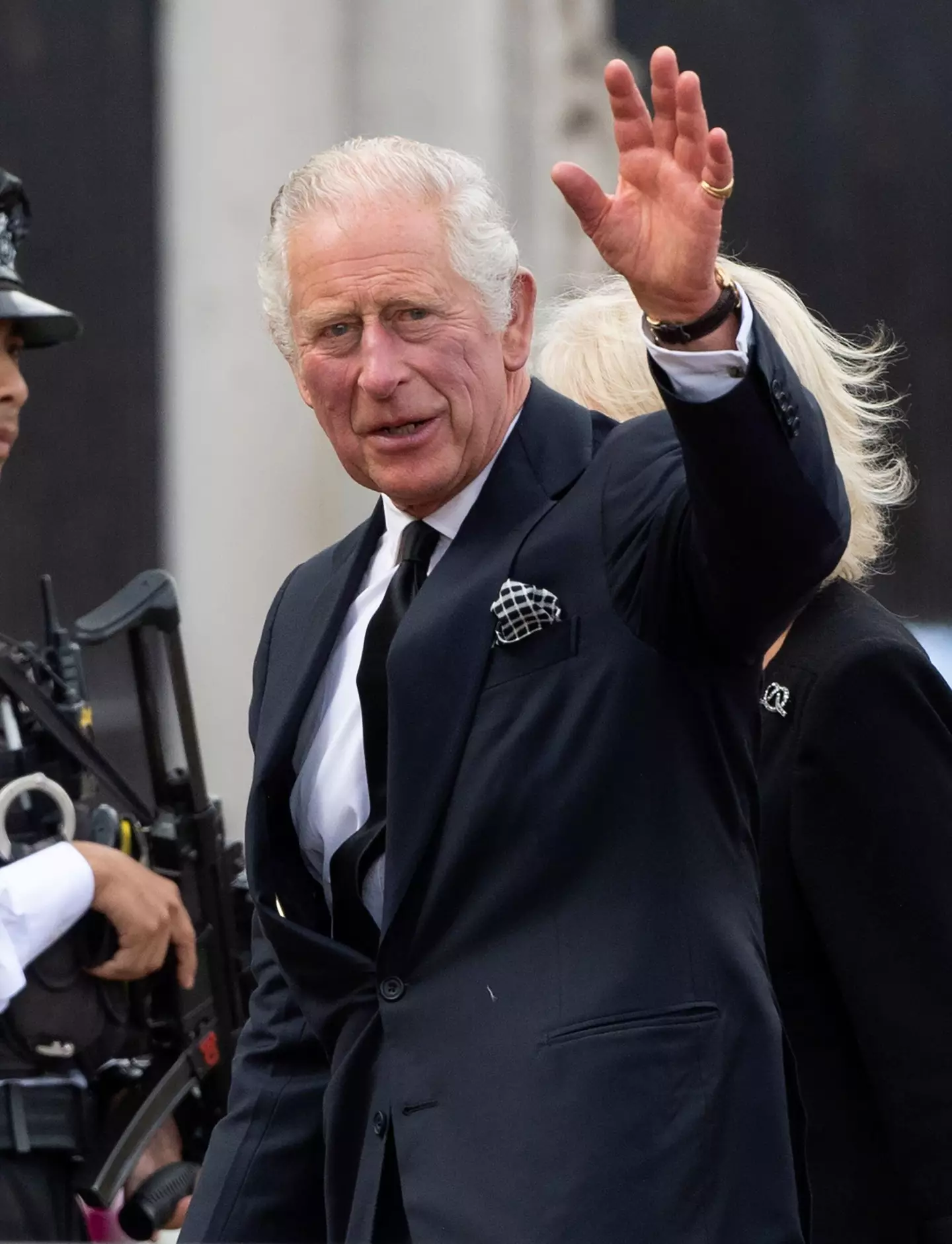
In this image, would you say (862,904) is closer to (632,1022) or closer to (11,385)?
(632,1022)

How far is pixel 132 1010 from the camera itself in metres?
2.55

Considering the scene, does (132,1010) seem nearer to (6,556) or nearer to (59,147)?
(6,556)

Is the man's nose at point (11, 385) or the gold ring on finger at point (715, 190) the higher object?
the gold ring on finger at point (715, 190)

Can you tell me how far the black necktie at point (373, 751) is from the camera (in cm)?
143

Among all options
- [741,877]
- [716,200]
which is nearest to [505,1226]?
[741,877]

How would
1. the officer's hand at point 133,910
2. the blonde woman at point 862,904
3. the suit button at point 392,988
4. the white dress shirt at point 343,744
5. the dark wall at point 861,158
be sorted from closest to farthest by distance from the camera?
the suit button at point 392,988 < the white dress shirt at point 343,744 < the blonde woman at point 862,904 < the officer's hand at point 133,910 < the dark wall at point 861,158

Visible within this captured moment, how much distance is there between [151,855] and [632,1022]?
161 cm

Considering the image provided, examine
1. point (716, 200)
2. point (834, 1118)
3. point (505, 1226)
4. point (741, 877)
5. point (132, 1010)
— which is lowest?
point (132, 1010)

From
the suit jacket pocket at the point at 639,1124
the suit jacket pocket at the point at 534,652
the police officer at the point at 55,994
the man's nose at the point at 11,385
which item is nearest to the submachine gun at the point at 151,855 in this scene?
the police officer at the point at 55,994

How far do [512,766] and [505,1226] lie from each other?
0.37 m

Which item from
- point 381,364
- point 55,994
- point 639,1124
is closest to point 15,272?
point 55,994

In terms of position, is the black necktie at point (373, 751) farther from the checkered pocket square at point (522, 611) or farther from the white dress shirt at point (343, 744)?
the checkered pocket square at point (522, 611)

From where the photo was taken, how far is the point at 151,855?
2.71m

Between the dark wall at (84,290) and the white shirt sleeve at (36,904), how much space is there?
2.35 feet
